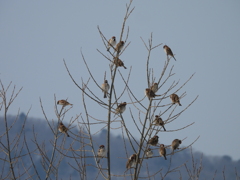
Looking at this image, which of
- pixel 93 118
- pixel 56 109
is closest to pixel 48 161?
pixel 56 109

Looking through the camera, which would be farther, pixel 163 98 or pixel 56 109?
pixel 56 109

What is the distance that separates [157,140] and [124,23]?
2959mm

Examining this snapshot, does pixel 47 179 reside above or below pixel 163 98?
below

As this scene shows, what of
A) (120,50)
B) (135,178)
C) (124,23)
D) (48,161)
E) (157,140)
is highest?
(124,23)

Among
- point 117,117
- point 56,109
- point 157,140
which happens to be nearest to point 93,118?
point 117,117

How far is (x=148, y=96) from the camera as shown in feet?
18.6

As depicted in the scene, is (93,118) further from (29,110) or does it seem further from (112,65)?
(29,110)

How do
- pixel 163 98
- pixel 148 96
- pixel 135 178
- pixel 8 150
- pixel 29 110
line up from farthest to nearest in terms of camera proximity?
pixel 29 110 → pixel 8 150 → pixel 148 96 → pixel 163 98 → pixel 135 178

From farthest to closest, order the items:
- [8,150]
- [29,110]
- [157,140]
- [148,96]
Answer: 1. [157,140]
2. [29,110]
3. [8,150]
4. [148,96]

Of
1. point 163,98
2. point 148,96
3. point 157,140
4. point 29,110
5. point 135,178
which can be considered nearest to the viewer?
point 135,178

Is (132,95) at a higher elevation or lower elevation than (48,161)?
higher

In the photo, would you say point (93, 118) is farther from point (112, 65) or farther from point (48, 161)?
point (48, 161)

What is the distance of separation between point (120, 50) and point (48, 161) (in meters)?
A: 2.37

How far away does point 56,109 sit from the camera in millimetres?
6684
